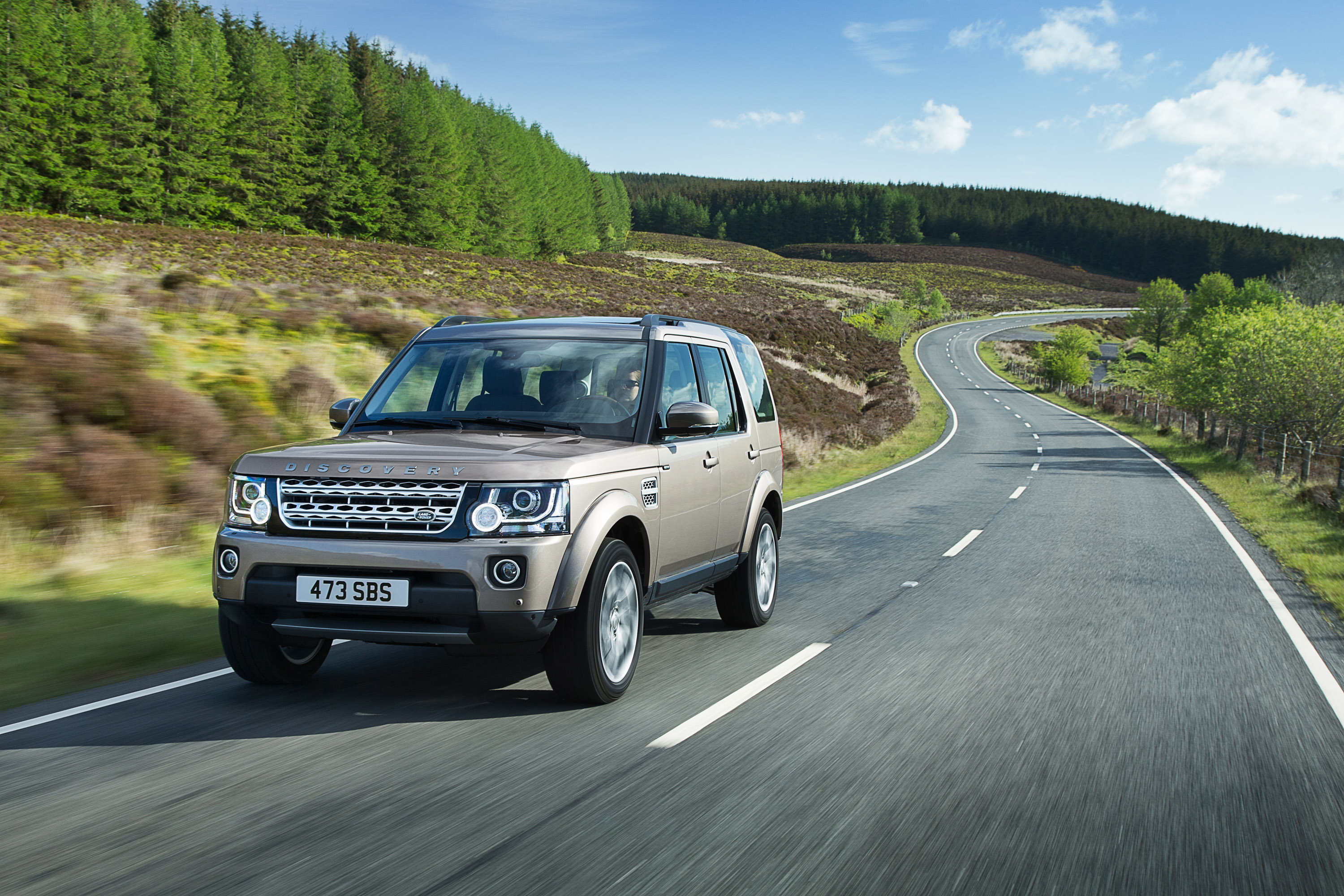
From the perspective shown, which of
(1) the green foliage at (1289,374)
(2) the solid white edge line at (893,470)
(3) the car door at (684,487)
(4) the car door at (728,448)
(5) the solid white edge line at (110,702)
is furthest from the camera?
(1) the green foliage at (1289,374)

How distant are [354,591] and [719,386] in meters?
3.31

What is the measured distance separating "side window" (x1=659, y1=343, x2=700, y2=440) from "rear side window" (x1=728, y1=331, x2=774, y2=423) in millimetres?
920

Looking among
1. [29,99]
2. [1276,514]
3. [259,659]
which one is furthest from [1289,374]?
[29,99]

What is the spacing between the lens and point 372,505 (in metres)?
4.55

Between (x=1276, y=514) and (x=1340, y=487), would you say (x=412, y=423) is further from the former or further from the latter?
(x=1340, y=487)

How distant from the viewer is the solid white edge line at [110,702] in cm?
474

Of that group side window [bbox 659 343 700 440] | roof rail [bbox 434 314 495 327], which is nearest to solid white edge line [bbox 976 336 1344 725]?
side window [bbox 659 343 700 440]

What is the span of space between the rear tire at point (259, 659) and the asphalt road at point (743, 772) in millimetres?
90

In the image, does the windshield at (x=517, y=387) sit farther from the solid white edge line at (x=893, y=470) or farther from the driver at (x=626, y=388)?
the solid white edge line at (x=893, y=470)

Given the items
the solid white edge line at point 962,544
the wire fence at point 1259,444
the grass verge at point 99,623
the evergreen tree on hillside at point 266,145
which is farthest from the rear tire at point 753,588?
the evergreen tree on hillside at point 266,145

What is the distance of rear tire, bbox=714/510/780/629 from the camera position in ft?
23.2

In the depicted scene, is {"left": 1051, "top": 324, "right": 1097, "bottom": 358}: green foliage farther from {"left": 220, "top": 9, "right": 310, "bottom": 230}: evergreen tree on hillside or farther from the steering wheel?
the steering wheel

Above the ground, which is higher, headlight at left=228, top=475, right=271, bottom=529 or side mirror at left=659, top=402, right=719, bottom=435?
side mirror at left=659, top=402, right=719, bottom=435

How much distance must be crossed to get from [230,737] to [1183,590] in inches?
330
